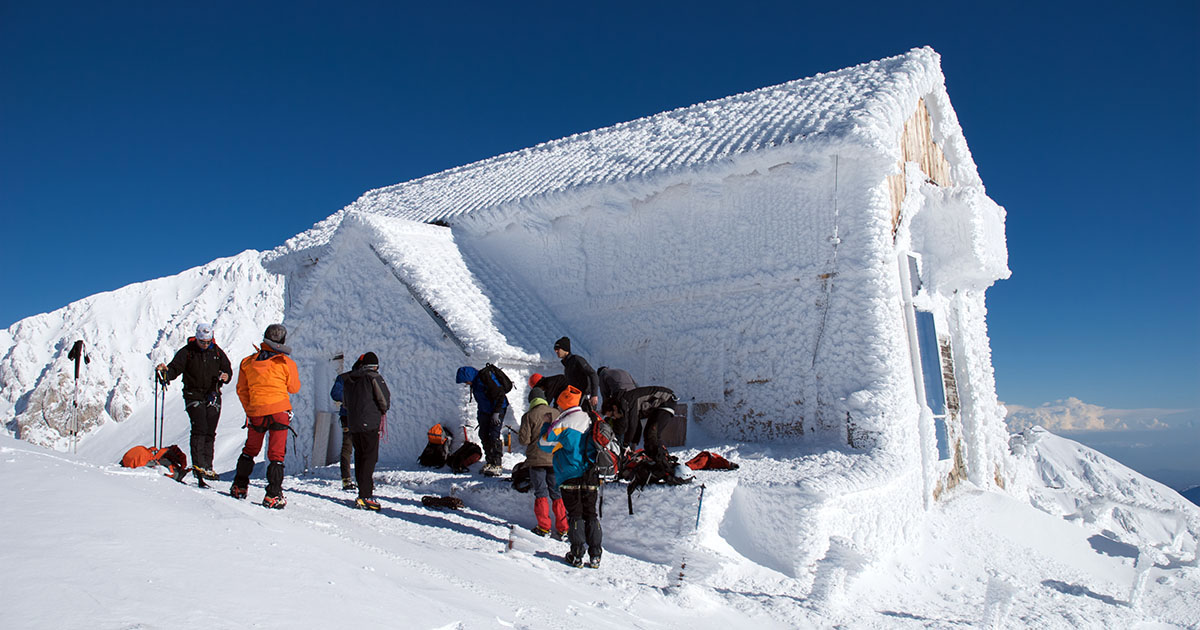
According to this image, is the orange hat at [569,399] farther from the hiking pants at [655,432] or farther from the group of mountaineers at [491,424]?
the hiking pants at [655,432]

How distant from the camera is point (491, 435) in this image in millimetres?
7828

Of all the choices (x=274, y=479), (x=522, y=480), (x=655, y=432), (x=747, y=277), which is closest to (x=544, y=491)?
(x=522, y=480)

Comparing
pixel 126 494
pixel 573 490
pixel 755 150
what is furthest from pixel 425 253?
pixel 126 494

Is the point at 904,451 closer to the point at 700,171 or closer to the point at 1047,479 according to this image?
the point at 700,171

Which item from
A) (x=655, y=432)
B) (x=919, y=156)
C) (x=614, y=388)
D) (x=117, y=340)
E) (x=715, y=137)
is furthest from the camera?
(x=117, y=340)

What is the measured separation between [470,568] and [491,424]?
314cm

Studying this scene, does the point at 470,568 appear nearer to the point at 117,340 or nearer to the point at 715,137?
the point at 715,137

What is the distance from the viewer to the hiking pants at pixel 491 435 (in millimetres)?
7828

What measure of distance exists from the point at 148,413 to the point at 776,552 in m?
61.5

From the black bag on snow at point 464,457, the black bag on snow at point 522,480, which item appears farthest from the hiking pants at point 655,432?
the black bag on snow at point 464,457

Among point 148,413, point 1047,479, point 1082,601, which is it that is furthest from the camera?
point 148,413

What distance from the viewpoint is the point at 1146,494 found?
2380 cm

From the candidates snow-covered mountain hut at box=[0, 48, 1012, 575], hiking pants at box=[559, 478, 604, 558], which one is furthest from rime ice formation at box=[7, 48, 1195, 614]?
hiking pants at box=[559, 478, 604, 558]

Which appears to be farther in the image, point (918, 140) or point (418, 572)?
point (918, 140)
